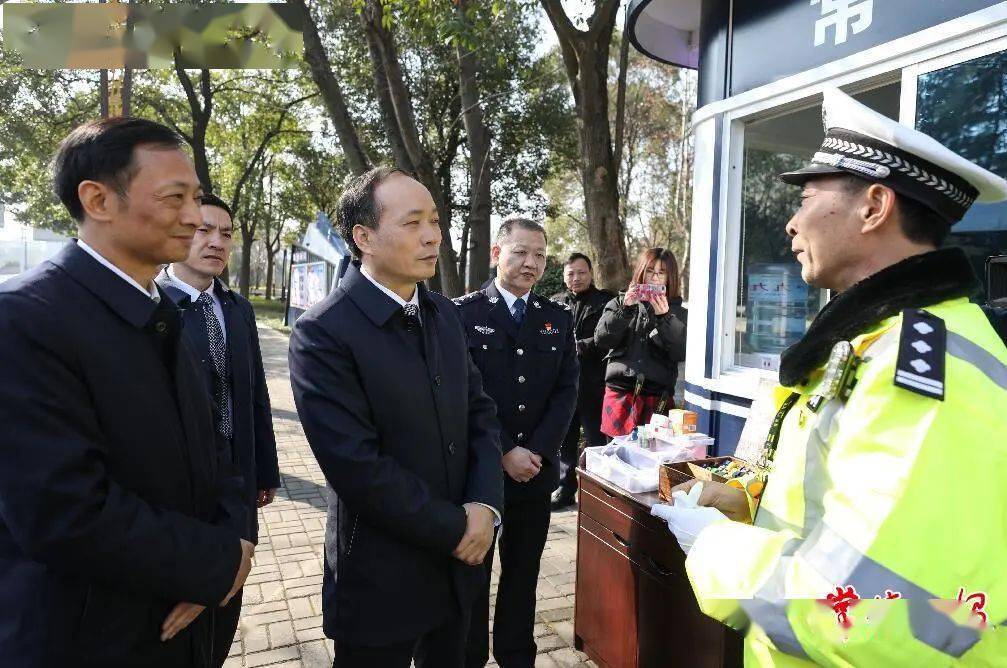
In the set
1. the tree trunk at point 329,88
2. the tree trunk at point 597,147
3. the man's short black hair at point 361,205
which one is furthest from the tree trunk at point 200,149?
the man's short black hair at point 361,205

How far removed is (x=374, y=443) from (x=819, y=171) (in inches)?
54.1

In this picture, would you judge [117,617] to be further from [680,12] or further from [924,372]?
[680,12]

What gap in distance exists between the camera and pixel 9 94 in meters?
16.2

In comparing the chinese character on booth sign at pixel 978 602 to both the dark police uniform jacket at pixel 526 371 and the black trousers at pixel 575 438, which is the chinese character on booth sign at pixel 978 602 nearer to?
the dark police uniform jacket at pixel 526 371

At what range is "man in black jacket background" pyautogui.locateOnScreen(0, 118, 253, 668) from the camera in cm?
131

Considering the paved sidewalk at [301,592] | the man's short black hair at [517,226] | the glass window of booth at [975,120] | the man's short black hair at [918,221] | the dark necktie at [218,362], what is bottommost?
the paved sidewalk at [301,592]

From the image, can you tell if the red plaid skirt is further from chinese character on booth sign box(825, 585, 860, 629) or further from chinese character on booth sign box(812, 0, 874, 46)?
chinese character on booth sign box(825, 585, 860, 629)

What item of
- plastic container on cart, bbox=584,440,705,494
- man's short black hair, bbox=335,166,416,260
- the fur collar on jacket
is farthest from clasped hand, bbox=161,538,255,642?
plastic container on cart, bbox=584,440,705,494

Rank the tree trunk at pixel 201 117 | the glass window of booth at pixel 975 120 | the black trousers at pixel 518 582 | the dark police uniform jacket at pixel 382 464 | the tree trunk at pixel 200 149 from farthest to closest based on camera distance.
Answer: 1. the tree trunk at pixel 200 149
2. the tree trunk at pixel 201 117
3. the black trousers at pixel 518 582
4. the glass window of booth at pixel 975 120
5. the dark police uniform jacket at pixel 382 464

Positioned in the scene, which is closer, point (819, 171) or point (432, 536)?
point (819, 171)

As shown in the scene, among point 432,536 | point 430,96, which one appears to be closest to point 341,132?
point 432,536

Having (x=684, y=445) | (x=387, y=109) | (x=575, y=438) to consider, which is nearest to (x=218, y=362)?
(x=684, y=445)

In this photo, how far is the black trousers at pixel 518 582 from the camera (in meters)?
2.83

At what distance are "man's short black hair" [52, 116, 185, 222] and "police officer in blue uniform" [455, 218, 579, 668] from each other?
1.72 m
